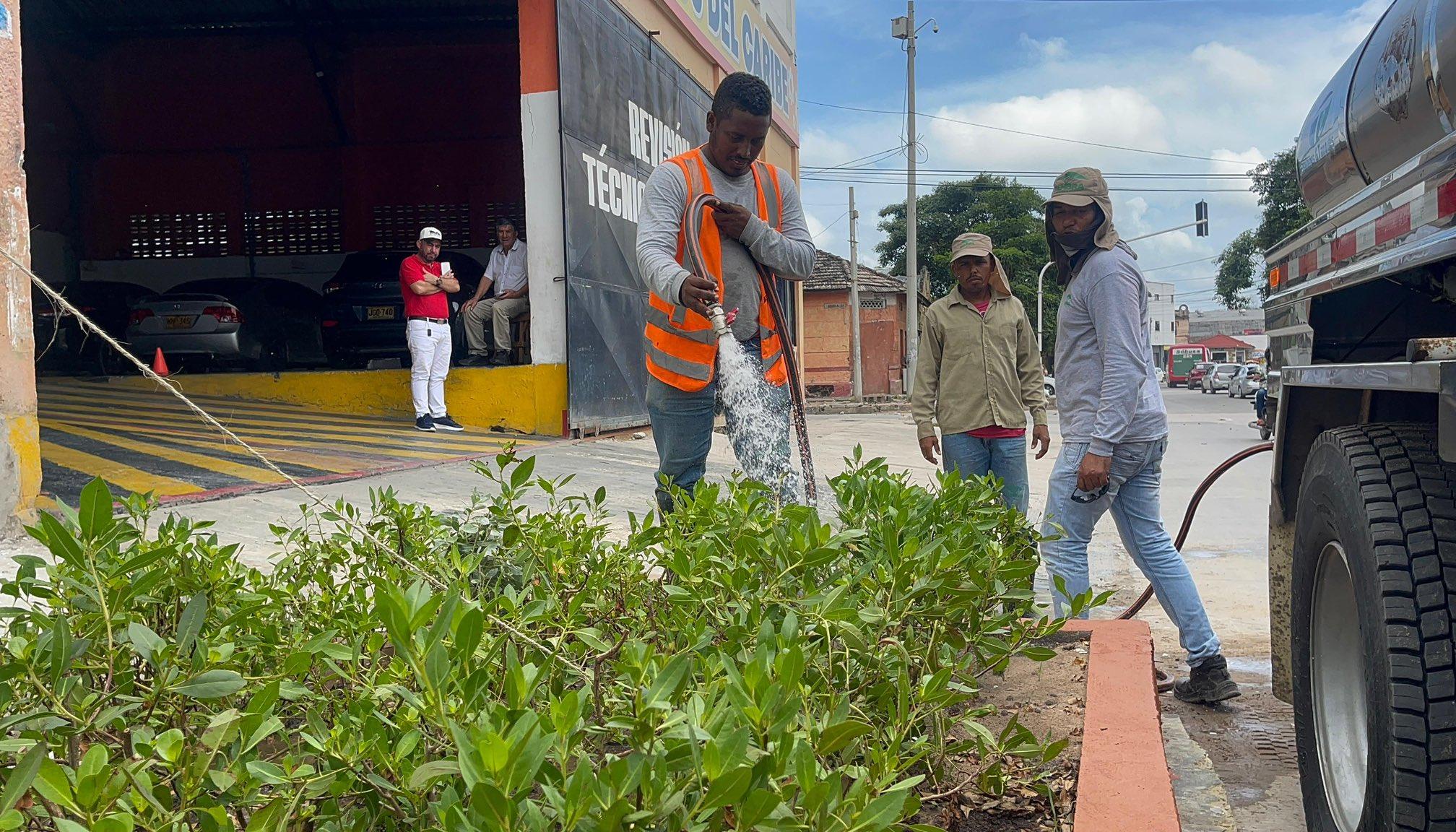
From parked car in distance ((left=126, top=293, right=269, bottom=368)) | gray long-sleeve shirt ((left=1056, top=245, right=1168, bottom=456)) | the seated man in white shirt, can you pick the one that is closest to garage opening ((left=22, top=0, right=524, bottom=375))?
parked car in distance ((left=126, top=293, right=269, bottom=368))

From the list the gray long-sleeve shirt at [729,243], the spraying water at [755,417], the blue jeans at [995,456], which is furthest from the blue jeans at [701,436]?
the blue jeans at [995,456]

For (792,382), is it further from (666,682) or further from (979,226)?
(979,226)

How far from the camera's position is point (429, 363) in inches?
402

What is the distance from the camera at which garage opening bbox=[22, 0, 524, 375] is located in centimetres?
1772

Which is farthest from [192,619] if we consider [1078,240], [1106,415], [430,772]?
[1078,240]

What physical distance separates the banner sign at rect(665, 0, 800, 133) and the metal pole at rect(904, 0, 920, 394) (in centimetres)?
930

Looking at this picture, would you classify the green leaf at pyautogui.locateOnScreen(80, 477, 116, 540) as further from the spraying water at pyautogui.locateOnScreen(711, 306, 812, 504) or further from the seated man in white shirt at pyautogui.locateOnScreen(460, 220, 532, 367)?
the seated man in white shirt at pyautogui.locateOnScreen(460, 220, 532, 367)

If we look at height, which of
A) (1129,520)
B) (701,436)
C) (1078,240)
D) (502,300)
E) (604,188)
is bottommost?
(1129,520)

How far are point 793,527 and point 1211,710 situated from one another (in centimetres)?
248

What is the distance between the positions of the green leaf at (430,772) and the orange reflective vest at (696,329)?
2.58 m

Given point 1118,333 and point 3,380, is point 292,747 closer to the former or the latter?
point 1118,333

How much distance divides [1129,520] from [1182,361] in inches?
3418

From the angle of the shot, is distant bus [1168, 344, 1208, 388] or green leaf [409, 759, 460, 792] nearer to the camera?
green leaf [409, 759, 460, 792]

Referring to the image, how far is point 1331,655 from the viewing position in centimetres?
248
